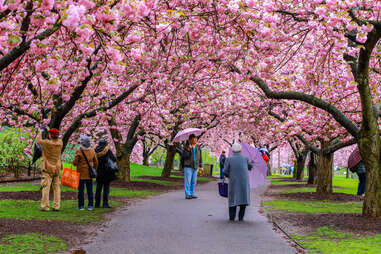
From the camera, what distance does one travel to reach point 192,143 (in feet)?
48.1

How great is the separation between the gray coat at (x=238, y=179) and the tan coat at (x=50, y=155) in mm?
4152

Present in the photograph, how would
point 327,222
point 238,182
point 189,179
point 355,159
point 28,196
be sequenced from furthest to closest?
point 355,159, point 189,179, point 28,196, point 327,222, point 238,182

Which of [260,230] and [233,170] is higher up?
[233,170]

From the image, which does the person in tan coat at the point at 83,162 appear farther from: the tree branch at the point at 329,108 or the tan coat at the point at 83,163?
the tree branch at the point at 329,108

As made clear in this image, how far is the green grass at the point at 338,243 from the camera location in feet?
22.8

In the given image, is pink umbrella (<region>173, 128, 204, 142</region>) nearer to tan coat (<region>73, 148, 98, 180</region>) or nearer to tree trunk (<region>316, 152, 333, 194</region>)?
tan coat (<region>73, 148, 98, 180</region>)

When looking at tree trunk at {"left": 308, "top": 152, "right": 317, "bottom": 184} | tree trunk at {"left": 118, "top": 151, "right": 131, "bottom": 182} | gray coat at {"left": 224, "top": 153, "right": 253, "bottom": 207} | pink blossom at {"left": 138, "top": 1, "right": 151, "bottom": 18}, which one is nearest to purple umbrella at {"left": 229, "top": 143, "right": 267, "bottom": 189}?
gray coat at {"left": 224, "top": 153, "right": 253, "bottom": 207}

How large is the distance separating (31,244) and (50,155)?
4.28m

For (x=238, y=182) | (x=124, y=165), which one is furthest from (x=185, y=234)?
(x=124, y=165)

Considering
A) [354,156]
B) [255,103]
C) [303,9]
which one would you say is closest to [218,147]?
[255,103]

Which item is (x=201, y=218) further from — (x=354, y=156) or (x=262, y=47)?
(x=354, y=156)

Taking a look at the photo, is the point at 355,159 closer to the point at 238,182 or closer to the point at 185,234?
the point at 238,182

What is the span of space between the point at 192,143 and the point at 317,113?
4.85 metres

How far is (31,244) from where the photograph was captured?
6918mm
